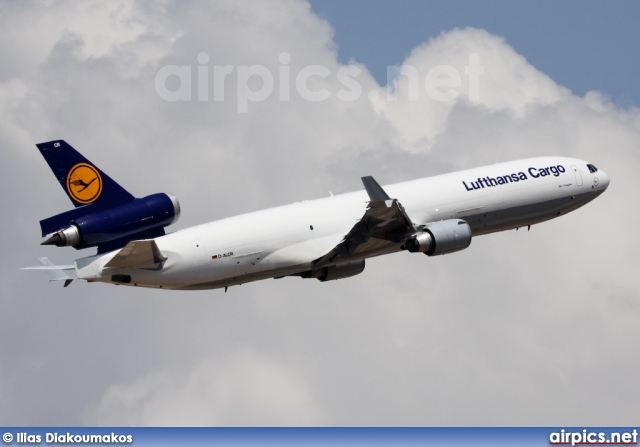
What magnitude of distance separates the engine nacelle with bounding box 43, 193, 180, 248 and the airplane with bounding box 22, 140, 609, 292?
0.04 m

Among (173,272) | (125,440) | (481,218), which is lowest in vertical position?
(125,440)

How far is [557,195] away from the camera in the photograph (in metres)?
72.2

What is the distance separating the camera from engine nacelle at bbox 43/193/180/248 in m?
61.2

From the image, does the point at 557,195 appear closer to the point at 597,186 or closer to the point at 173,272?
the point at 597,186

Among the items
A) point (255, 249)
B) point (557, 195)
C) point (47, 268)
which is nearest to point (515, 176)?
point (557, 195)

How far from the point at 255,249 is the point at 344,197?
553 centimetres

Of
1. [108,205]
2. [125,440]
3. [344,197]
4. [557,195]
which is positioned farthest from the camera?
[557,195]

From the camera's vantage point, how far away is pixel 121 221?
62.2 metres

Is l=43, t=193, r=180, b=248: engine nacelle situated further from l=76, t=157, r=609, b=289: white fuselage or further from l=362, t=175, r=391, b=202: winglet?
l=362, t=175, r=391, b=202: winglet

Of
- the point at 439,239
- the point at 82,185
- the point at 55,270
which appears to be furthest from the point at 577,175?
the point at 55,270

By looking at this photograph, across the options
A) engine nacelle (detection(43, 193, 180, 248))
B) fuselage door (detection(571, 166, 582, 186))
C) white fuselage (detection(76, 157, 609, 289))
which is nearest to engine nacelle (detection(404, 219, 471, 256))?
white fuselage (detection(76, 157, 609, 289))

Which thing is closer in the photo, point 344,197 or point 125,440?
point 125,440

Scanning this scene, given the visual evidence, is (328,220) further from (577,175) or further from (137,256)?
(577,175)

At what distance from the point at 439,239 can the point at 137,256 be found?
1382 cm
